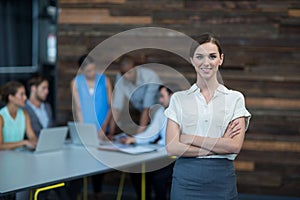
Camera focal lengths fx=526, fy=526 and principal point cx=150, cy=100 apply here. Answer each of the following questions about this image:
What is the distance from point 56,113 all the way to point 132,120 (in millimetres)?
1050

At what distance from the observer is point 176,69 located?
5988mm

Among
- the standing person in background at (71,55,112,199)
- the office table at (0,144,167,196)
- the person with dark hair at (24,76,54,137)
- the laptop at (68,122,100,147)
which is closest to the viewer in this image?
the office table at (0,144,167,196)

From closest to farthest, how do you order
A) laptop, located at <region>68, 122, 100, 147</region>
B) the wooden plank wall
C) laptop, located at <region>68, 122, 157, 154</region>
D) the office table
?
the office table, laptop, located at <region>68, 122, 157, 154</region>, laptop, located at <region>68, 122, 100, 147</region>, the wooden plank wall

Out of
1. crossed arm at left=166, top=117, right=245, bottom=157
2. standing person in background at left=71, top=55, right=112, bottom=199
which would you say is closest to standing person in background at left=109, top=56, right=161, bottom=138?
standing person in background at left=71, top=55, right=112, bottom=199

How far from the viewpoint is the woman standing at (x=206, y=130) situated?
9.16 feet

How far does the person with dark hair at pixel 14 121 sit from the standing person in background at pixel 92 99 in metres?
0.72

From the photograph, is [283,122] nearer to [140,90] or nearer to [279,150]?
[279,150]

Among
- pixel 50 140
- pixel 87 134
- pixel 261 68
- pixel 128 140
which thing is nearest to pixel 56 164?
pixel 50 140

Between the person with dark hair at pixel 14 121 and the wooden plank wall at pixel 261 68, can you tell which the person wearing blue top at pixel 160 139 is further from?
the wooden plank wall at pixel 261 68

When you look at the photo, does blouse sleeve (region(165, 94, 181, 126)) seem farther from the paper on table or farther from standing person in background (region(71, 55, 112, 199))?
standing person in background (region(71, 55, 112, 199))

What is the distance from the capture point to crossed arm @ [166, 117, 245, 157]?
2.80m

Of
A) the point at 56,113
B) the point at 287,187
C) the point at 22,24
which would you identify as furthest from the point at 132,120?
the point at 22,24

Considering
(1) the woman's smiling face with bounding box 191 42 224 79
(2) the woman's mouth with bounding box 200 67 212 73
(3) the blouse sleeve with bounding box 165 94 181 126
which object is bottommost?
(3) the blouse sleeve with bounding box 165 94 181 126

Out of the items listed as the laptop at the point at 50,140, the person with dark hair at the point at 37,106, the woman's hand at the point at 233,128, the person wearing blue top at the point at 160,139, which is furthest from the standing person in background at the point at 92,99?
the woman's hand at the point at 233,128
